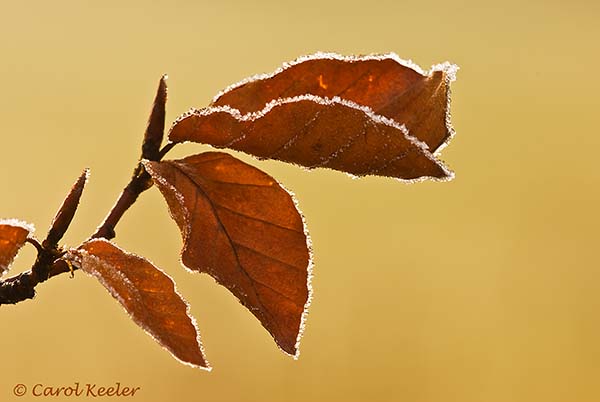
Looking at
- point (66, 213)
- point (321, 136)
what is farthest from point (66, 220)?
point (321, 136)

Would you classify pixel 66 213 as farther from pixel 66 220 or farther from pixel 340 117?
pixel 340 117

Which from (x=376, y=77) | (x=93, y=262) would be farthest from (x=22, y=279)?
(x=376, y=77)

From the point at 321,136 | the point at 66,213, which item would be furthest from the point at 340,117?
the point at 66,213

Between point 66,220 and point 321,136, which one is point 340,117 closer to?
point 321,136

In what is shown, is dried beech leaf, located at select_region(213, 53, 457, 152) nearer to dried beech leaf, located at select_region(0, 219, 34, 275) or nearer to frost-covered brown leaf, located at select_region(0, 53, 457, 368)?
frost-covered brown leaf, located at select_region(0, 53, 457, 368)

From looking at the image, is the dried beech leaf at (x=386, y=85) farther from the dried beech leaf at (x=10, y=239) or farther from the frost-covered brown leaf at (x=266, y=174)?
the dried beech leaf at (x=10, y=239)
